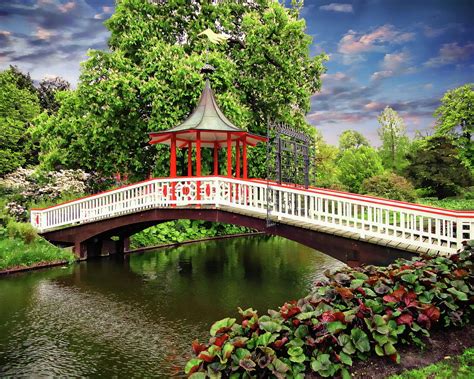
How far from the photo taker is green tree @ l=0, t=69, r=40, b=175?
26234mm

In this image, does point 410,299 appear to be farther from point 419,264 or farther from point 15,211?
point 15,211

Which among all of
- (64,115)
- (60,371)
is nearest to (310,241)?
(60,371)

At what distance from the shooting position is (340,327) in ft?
14.8

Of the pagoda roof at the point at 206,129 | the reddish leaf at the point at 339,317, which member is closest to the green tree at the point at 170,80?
the pagoda roof at the point at 206,129

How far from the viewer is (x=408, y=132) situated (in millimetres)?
39688

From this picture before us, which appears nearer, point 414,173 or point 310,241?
point 310,241

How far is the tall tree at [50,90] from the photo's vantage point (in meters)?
36.7

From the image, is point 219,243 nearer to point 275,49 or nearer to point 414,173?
point 275,49

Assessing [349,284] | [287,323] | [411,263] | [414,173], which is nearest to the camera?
[287,323]

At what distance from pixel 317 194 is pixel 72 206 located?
29.6 feet

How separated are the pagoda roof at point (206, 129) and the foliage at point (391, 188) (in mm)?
11080

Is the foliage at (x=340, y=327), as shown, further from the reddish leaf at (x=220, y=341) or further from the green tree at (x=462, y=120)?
the green tree at (x=462, y=120)

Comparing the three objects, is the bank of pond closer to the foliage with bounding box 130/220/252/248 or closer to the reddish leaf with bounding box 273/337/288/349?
the reddish leaf with bounding box 273/337/288/349

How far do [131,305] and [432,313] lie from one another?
6317mm
